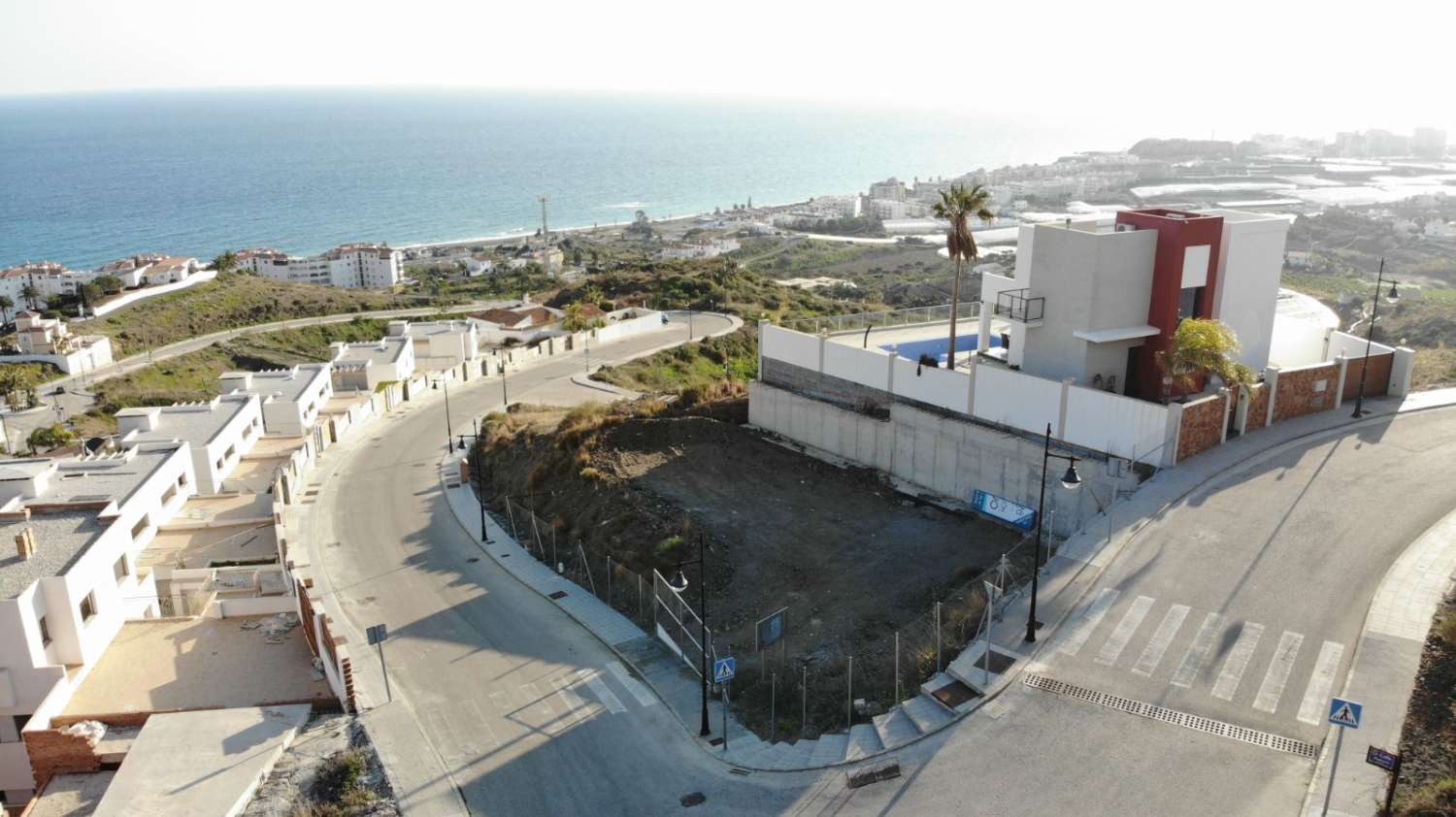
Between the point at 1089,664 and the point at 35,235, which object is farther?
the point at 35,235

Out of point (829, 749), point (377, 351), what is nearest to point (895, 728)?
point (829, 749)

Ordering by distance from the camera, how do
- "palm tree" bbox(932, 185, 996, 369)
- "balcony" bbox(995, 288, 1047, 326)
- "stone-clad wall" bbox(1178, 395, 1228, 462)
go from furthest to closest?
"palm tree" bbox(932, 185, 996, 369) < "balcony" bbox(995, 288, 1047, 326) < "stone-clad wall" bbox(1178, 395, 1228, 462)

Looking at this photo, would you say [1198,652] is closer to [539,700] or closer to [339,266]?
[539,700]

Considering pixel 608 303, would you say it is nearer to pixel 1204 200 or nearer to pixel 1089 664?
pixel 1089 664

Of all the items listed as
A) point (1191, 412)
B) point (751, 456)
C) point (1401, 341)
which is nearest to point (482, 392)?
point (751, 456)

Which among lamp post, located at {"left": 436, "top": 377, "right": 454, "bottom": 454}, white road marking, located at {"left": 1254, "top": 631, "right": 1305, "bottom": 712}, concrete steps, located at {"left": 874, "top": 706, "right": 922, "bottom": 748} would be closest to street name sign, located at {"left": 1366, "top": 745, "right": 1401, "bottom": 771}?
white road marking, located at {"left": 1254, "top": 631, "right": 1305, "bottom": 712}

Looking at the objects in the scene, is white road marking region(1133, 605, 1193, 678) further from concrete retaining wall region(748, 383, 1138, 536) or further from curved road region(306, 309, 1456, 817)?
concrete retaining wall region(748, 383, 1138, 536)
